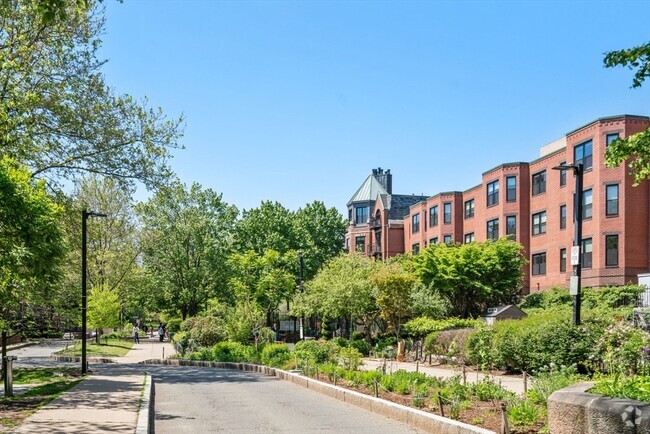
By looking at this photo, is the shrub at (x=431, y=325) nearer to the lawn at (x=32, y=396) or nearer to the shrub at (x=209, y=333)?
the shrub at (x=209, y=333)

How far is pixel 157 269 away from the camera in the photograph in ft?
203

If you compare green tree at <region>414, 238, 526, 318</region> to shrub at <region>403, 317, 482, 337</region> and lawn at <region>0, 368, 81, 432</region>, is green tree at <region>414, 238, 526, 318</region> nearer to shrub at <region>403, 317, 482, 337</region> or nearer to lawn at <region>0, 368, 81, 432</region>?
shrub at <region>403, 317, 482, 337</region>

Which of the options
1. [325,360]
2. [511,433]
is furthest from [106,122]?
[511,433]

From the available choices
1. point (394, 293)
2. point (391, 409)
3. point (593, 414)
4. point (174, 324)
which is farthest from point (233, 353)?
point (174, 324)

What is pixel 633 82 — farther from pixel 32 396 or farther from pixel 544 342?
pixel 32 396

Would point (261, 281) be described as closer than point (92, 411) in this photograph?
No

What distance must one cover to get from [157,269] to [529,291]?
34234 millimetres

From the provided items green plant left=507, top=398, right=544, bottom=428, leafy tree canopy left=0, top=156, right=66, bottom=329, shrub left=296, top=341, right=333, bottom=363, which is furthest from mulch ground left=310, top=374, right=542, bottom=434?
leafy tree canopy left=0, top=156, right=66, bottom=329

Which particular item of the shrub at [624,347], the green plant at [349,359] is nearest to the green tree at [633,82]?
the shrub at [624,347]

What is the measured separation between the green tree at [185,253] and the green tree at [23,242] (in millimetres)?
40422

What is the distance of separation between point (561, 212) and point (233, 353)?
73.6 ft

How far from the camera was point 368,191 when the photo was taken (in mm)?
76562

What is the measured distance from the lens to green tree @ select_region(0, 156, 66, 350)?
16.1 m

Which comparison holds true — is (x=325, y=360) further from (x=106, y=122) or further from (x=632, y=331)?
(x=106, y=122)
